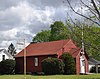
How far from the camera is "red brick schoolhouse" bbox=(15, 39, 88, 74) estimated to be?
45.3 meters

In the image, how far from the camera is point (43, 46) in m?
51.1

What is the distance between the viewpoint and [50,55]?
152ft

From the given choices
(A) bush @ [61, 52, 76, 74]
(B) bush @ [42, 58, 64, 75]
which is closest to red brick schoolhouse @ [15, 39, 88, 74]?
(A) bush @ [61, 52, 76, 74]

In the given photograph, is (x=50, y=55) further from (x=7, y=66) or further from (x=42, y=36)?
(x=42, y=36)

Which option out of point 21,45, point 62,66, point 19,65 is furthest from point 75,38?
point 19,65

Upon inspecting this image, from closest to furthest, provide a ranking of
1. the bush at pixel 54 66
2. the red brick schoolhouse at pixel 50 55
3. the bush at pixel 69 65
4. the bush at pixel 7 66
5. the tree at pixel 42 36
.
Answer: the bush at pixel 54 66 → the bush at pixel 69 65 → the red brick schoolhouse at pixel 50 55 → the bush at pixel 7 66 → the tree at pixel 42 36

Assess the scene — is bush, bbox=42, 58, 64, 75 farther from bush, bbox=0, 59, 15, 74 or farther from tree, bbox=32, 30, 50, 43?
tree, bbox=32, 30, 50, 43

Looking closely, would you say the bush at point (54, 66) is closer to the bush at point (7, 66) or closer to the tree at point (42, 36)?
the bush at point (7, 66)

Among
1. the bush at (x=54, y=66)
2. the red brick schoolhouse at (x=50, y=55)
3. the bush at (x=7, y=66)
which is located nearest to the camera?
the bush at (x=54, y=66)

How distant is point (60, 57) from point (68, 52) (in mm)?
1541

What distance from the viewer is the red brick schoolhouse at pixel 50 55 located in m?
45.3

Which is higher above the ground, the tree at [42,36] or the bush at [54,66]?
the tree at [42,36]

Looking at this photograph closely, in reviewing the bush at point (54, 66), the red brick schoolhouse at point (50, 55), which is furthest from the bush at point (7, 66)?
the bush at point (54, 66)

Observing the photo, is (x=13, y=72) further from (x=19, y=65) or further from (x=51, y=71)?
(x=51, y=71)
